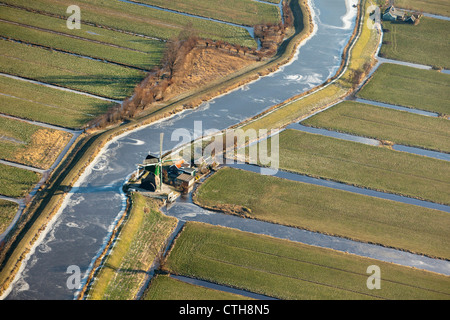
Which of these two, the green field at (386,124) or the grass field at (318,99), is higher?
the grass field at (318,99)

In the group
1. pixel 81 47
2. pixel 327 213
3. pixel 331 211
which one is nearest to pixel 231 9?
pixel 81 47

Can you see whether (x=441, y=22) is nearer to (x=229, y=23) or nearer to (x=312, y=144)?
(x=229, y=23)

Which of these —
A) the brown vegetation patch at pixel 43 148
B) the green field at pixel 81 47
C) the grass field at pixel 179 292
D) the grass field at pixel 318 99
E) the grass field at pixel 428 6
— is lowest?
the grass field at pixel 179 292

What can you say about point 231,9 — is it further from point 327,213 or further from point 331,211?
point 327,213

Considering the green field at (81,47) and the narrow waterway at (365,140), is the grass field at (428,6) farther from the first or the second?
the green field at (81,47)

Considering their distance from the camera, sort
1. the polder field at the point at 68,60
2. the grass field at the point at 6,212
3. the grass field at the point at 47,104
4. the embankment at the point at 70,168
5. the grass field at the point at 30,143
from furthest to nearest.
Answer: the grass field at the point at 47,104, the polder field at the point at 68,60, the grass field at the point at 30,143, the grass field at the point at 6,212, the embankment at the point at 70,168

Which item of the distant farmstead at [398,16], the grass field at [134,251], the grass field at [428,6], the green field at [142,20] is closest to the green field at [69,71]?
the green field at [142,20]
